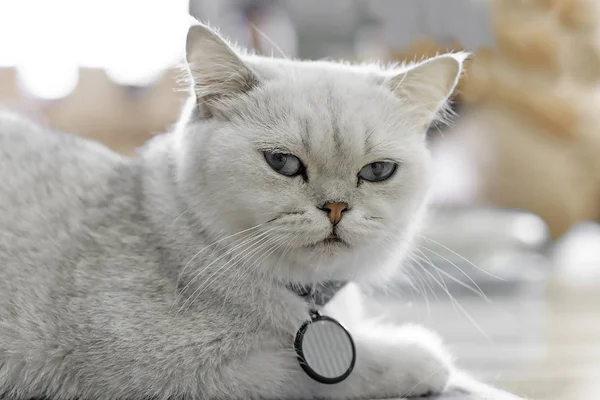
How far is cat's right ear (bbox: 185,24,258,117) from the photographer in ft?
3.07

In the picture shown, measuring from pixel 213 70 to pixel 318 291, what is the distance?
0.37 m

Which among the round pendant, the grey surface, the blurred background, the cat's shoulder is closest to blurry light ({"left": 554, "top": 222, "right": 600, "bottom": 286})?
the blurred background

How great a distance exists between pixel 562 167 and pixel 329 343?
2263 mm

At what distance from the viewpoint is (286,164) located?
908mm

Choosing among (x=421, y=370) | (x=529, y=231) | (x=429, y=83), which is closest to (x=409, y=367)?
(x=421, y=370)

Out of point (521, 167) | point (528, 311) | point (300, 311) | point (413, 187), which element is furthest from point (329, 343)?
point (521, 167)

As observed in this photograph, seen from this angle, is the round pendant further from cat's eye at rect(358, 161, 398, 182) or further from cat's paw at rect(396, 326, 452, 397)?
cat's eye at rect(358, 161, 398, 182)

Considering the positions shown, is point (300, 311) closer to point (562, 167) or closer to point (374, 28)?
point (374, 28)

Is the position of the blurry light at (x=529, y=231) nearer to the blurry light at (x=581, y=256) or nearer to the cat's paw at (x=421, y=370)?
the blurry light at (x=581, y=256)

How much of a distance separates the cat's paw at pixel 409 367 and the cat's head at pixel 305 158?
4.9 inches

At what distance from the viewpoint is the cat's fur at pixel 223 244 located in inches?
35.2

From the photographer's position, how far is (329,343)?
0.93 m

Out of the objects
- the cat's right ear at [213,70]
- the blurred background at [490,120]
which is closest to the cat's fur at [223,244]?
the cat's right ear at [213,70]

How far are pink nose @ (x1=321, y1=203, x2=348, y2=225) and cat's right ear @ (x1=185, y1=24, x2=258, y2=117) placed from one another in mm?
243
